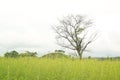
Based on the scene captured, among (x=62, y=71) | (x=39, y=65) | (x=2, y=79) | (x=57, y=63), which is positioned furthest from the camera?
(x=57, y=63)

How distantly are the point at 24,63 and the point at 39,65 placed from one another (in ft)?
1.93

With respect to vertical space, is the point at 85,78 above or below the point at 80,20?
below

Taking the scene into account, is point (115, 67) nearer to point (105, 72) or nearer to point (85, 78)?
point (105, 72)

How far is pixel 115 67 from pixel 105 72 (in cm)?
84

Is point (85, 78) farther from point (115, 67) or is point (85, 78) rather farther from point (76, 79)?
point (115, 67)

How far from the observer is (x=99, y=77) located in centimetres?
861

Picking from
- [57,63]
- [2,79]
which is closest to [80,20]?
[57,63]

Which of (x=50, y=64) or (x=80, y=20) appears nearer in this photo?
(x=50, y=64)

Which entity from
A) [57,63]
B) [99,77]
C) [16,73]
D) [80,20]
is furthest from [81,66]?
[80,20]

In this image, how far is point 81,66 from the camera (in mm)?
10281

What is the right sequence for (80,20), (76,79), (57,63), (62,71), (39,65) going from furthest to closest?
(80,20)
(57,63)
(39,65)
(62,71)
(76,79)

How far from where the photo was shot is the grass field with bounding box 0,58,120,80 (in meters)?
8.18

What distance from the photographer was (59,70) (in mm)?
9203

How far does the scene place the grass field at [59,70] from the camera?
26.8 feet
